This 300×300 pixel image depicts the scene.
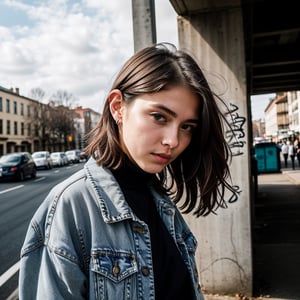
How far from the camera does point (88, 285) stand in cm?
104

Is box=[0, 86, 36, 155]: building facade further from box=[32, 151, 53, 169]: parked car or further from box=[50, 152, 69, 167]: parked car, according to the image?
box=[32, 151, 53, 169]: parked car

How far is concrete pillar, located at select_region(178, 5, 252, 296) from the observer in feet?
12.6

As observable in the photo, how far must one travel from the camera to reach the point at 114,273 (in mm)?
1062

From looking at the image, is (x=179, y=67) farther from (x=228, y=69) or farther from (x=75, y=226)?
(x=228, y=69)

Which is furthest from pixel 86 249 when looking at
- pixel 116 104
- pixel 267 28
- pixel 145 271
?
pixel 267 28

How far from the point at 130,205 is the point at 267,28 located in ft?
18.1

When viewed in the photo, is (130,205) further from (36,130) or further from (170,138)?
(36,130)

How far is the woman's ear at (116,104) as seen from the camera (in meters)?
1.28

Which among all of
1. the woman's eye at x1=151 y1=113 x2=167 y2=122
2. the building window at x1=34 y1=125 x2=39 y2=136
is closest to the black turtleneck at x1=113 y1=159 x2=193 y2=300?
the woman's eye at x1=151 y1=113 x2=167 y2=122

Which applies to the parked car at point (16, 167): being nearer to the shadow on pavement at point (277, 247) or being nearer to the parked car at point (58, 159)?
the shadow on pavement at point (277, 247)

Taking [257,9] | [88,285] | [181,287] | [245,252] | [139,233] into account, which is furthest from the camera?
[257,9]

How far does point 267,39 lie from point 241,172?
4.27 metres

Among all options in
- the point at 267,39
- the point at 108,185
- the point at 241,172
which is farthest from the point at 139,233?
the point at 267,39

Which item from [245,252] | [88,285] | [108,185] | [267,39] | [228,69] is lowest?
[245,252]
